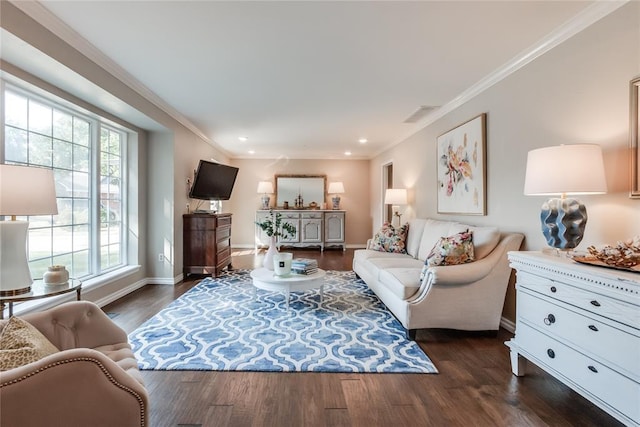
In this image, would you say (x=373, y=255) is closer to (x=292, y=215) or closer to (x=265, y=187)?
(x=292, y=215)

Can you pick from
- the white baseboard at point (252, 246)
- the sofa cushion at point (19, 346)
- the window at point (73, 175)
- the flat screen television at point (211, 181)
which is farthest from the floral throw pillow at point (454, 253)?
the white baseboard at point (252, 246)

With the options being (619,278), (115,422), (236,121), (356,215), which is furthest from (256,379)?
(356,215)

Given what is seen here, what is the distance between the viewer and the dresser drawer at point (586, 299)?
1315 millimetres

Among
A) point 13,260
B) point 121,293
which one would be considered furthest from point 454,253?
point 121,293

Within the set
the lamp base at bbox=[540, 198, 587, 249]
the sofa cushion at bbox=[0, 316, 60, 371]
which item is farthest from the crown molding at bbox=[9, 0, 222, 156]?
the lamp base at bbox=[540, 198, 587, 249]

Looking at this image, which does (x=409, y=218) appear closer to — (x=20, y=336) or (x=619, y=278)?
(x=619, y=278)

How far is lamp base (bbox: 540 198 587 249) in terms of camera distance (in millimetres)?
1792

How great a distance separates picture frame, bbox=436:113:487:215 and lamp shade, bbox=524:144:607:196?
1.38 meters

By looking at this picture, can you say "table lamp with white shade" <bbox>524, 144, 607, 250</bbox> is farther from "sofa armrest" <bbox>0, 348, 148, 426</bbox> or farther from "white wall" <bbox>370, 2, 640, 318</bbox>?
"sofa armrest" <bbox>0, 348, 148, 426</bbox>

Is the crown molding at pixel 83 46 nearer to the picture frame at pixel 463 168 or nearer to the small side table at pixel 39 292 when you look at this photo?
the small side table at pixel 39 292

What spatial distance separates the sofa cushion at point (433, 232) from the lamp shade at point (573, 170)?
4.86ft

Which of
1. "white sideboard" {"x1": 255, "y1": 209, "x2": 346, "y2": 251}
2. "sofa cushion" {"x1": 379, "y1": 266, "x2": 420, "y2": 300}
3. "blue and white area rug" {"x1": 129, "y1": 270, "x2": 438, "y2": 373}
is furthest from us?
"white sideboard" {"x1": 255, "y1": 209, "x2": 346, "y2": 251}

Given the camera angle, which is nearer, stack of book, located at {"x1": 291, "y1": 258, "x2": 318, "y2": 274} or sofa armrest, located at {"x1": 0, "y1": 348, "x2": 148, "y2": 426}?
sofa armrest, located at {"x1": 0, "y1": 348, "x2": 148, "y2": 426}

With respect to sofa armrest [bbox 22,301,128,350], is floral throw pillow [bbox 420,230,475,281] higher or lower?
higher
